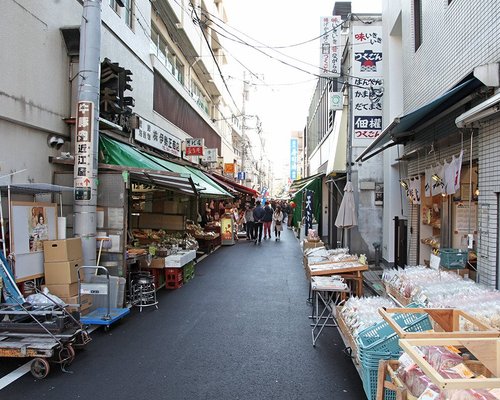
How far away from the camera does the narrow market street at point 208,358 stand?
441 cm

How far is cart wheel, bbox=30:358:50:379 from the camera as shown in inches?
183

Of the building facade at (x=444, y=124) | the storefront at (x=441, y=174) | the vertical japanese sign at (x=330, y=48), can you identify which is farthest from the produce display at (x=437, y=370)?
the vertical japanese sign at (x=330, y=48)

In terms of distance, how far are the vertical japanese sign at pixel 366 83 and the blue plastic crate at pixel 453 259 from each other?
810cm

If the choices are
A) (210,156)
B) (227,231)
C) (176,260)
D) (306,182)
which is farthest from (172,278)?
(306,182)

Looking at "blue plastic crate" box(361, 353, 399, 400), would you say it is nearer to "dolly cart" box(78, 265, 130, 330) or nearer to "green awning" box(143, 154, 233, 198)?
"dolly cart" box(78, 265, 130, 330)

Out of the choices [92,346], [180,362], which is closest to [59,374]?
[92,346]

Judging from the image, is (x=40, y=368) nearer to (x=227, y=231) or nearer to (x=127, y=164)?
(x=127, y=164)

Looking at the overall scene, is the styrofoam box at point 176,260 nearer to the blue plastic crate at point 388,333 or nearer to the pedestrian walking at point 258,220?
the blue plastic crate at point 388,333

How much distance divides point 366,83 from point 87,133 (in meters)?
9.95

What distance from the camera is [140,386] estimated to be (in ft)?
14.8

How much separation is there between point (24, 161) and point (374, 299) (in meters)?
6.28

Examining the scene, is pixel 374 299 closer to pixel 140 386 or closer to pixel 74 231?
pixel 140 386

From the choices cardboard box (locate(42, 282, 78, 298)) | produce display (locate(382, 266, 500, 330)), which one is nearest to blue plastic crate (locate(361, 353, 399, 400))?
produce display (locate(382, 266, 500, 330))

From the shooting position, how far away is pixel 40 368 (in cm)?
466
